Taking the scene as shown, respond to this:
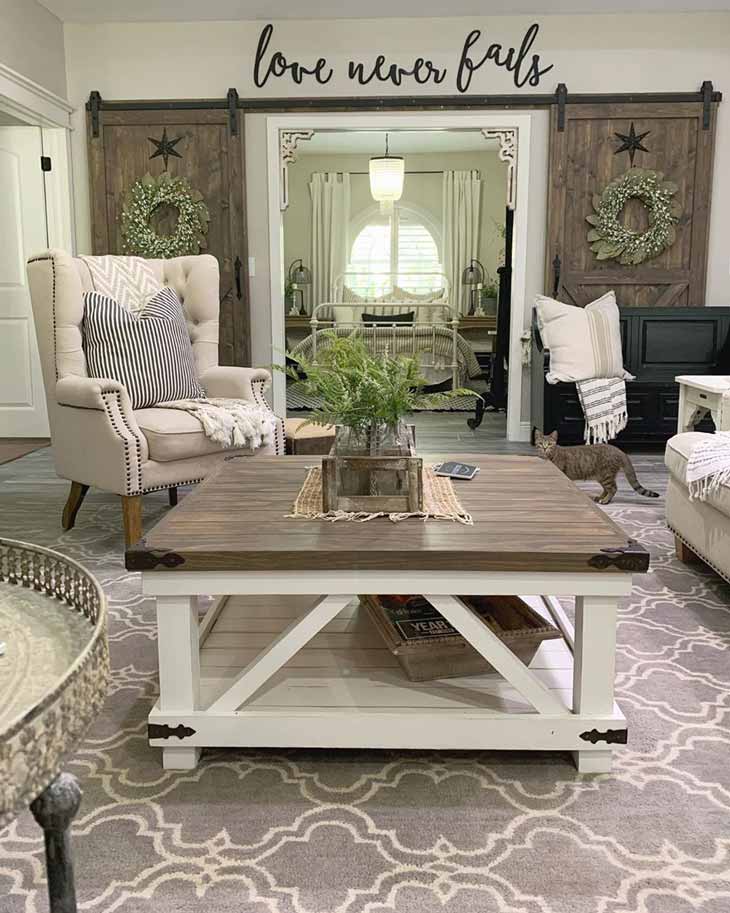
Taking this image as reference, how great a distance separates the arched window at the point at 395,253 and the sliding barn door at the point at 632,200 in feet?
15.3

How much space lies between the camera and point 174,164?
5.34 meters

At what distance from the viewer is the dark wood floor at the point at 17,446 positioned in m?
4.99

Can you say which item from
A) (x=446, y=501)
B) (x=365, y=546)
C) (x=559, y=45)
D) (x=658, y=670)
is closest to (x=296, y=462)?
(x=446, y=501)

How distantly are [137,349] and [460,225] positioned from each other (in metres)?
7.10

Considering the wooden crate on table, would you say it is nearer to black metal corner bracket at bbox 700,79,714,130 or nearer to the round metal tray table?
the round metal tray table

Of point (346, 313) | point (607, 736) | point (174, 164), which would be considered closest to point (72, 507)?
point (607, 736)

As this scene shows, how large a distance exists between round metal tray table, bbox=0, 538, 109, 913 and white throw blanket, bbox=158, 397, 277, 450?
2118mm

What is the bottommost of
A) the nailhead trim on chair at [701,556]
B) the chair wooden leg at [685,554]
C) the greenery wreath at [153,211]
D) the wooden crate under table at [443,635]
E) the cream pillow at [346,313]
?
the chair wooden leg at [685,554]

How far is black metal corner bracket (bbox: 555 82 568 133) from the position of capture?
16.9ft

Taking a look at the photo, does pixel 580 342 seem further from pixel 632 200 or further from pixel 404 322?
pixel 404 322

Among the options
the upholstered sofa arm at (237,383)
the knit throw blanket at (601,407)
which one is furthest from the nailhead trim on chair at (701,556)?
the knit throw blanket at (601,407)

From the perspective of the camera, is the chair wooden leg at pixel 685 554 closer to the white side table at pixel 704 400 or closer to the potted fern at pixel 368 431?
the white side table at pixel 704 400

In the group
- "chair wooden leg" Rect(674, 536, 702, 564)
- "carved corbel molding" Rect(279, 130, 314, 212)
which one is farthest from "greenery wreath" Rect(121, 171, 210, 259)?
"chair wooden leg" Rect(674, 536, 702, 564)

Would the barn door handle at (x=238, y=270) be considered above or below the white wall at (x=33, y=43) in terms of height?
below
